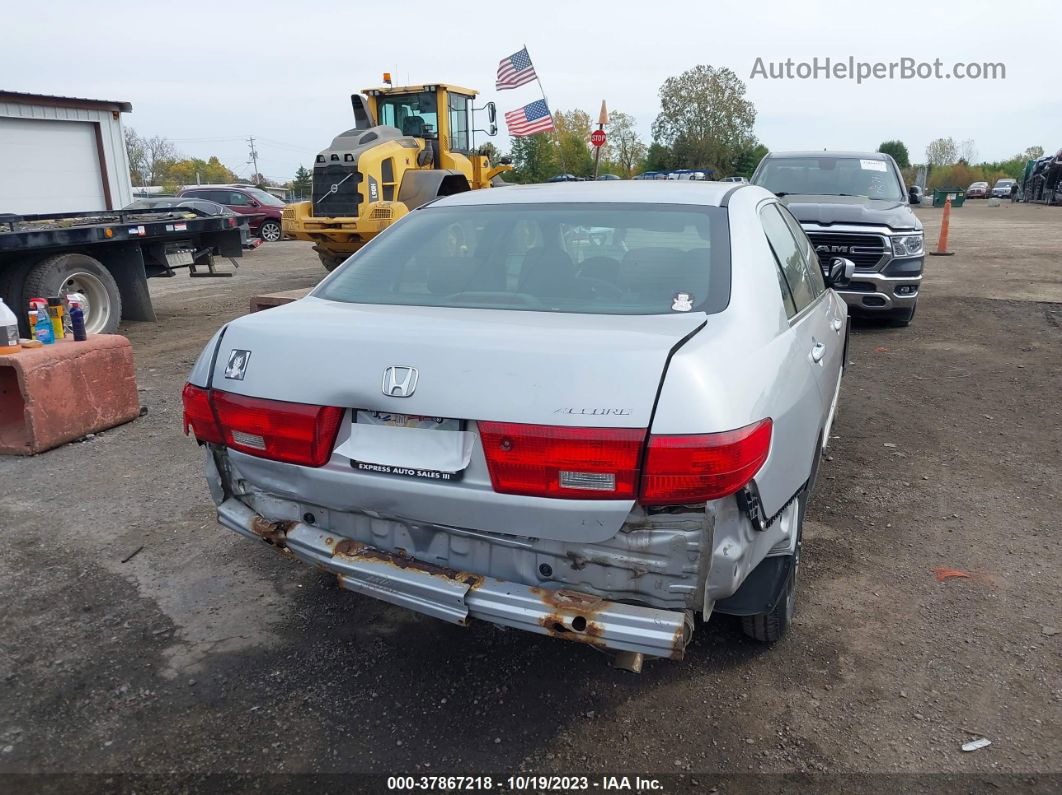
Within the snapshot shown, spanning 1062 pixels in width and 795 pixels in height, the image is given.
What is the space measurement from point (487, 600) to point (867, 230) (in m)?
7.23

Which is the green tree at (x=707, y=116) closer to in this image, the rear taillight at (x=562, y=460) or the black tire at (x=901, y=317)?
the black tire at (x=901, y=317)

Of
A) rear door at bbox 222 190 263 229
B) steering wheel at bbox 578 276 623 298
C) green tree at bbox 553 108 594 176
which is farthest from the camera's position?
green tree at bbox 553 108 594 176

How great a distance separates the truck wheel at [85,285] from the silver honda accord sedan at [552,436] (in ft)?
21.6

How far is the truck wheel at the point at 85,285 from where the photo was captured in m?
8.03

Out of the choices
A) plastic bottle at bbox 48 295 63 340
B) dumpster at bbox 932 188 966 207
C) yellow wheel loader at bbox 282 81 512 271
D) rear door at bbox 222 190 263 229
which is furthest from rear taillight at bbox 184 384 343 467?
dumpster at bbox 932 188 966 207

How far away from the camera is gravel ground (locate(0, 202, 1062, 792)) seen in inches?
97.3

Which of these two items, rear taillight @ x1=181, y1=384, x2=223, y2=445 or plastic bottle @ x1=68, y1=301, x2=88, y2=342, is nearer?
rear taillight @ x1=181, y1=384, x2=223, y2=445

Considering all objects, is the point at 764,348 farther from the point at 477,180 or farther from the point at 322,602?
the point at 477,180

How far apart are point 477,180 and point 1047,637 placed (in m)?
12.7

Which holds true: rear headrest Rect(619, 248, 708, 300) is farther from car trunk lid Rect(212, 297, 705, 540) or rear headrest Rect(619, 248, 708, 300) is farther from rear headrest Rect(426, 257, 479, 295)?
rear headrest Rect(426, 257, 479, 295)

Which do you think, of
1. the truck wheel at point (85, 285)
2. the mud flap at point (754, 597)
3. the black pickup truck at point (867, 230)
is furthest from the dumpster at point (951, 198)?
the mud flap at point (754, 597)

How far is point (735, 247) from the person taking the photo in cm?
285

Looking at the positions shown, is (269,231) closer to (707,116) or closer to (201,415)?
(201,415)

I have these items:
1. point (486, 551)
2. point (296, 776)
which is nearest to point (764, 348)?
point (486, 551)
